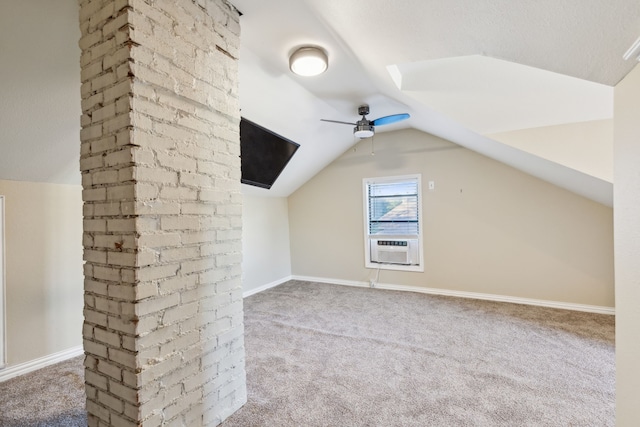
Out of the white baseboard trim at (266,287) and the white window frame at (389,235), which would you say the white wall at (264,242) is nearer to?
the white baseboard trim at (266,287)

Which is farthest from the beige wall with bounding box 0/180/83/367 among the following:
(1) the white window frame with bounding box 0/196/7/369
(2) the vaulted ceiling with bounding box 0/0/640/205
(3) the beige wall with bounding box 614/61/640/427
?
(3) the beige wall with bounding box 614/61/640/427

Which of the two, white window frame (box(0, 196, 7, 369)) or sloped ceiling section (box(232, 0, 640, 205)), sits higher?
sloped ceiling section (box(232, 0, 640, 205))

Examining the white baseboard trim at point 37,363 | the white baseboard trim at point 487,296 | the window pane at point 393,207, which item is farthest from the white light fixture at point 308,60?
the white baseboard trim at point 487,296

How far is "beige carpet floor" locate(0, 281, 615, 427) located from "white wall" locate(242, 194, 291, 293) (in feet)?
3.24

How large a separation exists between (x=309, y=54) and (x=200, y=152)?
1.08 m

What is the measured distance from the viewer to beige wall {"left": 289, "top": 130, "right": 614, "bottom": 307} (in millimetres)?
3242

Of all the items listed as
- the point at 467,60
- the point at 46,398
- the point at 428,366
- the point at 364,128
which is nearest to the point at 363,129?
the point at 364,128

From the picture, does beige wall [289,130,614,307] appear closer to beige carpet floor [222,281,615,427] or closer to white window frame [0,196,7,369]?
beige carpet floor [222,281,615,427]

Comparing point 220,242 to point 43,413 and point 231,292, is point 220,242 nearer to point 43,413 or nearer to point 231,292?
point 231,292

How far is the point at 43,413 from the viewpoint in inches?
69.2

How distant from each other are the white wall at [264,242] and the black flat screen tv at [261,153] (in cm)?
56

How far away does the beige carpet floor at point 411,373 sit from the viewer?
67.0 inches

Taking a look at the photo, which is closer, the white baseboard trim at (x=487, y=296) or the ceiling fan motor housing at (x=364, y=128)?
the ceiling fan motor housing at (x=364, y=128)

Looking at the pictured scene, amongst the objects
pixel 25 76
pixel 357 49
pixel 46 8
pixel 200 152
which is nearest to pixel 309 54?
pixel 357 49
